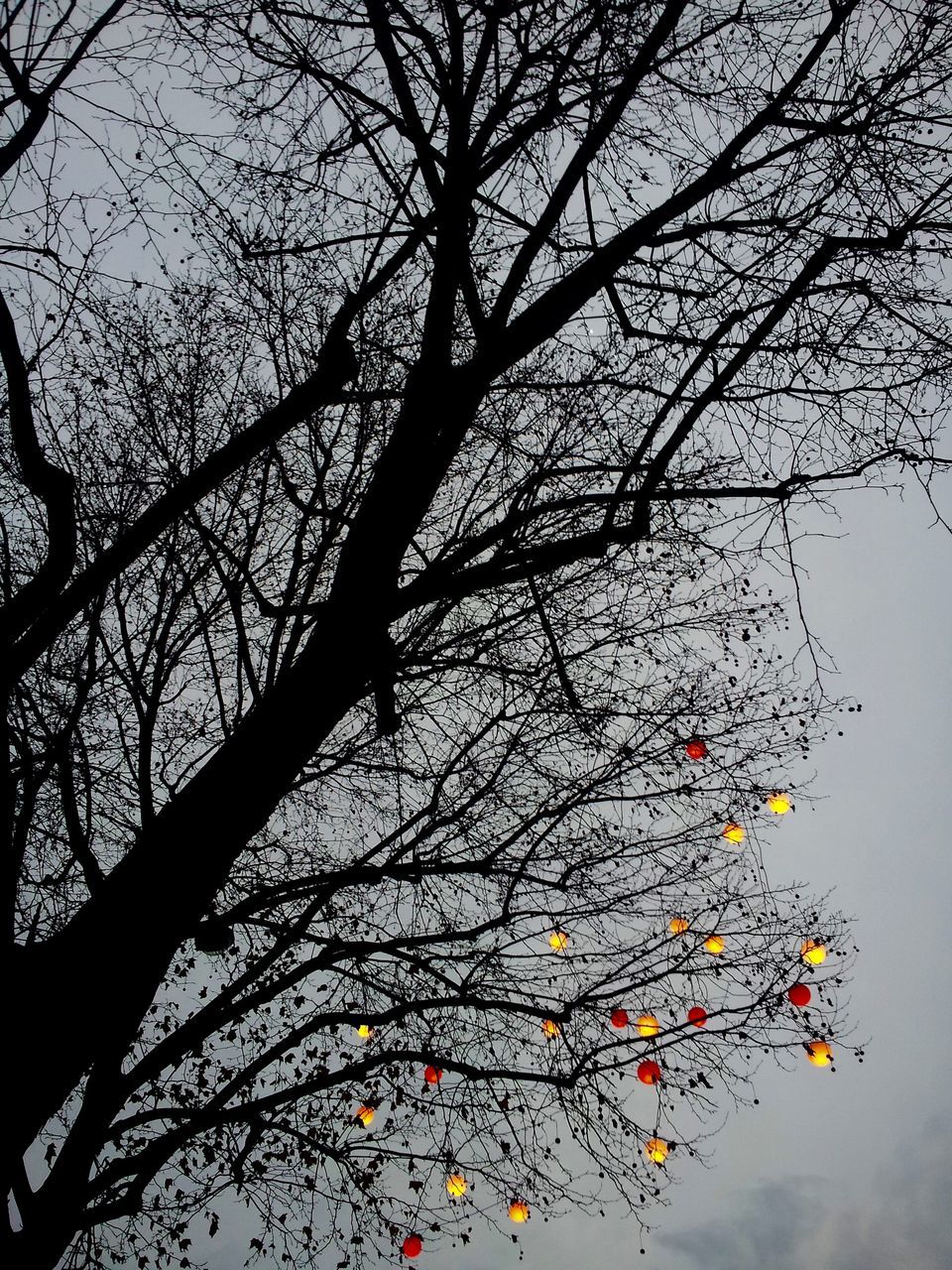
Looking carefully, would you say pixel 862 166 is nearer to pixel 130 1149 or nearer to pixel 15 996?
pixel 15 996

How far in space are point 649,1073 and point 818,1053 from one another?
1.12 metres

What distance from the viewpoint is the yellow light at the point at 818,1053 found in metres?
4.94

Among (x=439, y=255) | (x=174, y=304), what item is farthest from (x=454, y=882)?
(x=174, y=304)

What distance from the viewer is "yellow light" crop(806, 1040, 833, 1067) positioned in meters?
4.94

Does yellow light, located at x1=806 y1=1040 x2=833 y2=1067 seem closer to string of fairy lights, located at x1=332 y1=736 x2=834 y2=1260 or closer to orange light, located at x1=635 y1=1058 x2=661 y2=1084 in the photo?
string of fairy lights, located at x1=332 y1=736 x2=834 y2=1260

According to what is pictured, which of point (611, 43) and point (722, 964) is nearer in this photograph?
point (611, 43)

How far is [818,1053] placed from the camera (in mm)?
4965

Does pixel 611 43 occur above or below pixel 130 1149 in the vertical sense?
above

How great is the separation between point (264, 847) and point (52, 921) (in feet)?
4.75

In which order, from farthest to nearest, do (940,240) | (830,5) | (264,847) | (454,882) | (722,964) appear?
(264,847) < (454,882) < (722,964) < (940,240) < (830,5)

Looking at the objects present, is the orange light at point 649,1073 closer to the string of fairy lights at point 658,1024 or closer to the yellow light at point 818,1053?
the string of fairy lights at point 658,1024

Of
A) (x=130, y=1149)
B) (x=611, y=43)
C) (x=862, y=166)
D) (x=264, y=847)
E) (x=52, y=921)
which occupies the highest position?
(x=862, y=166)

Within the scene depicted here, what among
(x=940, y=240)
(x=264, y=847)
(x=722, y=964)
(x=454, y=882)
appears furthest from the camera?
(x=264, y=847)

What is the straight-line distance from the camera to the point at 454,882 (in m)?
5.35
